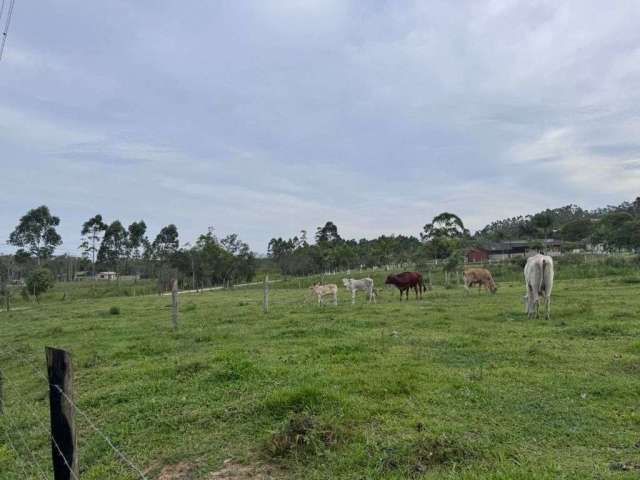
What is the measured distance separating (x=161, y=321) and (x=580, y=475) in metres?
15.8

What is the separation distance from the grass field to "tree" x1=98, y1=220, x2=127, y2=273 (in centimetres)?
6968

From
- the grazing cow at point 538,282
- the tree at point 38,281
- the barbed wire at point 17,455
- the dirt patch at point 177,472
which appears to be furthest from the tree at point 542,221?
the dirt patch at point 177,472

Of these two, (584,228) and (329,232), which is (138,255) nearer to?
(329,232)

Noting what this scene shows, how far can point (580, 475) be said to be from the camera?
14.3 feet

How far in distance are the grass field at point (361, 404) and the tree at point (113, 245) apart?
229 ft

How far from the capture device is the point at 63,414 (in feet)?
11.5

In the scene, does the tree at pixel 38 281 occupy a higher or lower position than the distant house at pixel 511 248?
lower

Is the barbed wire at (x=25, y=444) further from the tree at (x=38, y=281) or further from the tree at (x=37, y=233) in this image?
the tree at (x=37, y=233)

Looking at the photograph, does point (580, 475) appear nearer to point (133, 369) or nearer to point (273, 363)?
point (273, 363)

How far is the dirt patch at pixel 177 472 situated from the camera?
500 centimetres

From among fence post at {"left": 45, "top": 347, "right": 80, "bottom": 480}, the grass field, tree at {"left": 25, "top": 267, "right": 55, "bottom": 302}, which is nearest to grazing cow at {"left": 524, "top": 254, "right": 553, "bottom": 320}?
the grass field

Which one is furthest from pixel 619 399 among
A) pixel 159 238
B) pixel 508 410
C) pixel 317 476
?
pixel 159 238

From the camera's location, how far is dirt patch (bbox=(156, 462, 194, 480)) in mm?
4996

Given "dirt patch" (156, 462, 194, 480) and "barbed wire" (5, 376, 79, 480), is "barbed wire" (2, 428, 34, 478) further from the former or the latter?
"dirt patch" (156, 462, 194, 480)
